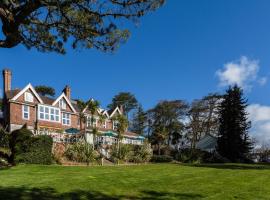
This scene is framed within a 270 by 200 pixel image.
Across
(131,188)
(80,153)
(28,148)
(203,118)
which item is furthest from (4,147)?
(203,118)

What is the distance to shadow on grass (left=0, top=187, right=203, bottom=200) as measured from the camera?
10.9 m

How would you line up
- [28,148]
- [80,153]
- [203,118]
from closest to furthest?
[28,148], [80,153], [203,118]

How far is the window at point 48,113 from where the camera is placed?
44500 millimetres

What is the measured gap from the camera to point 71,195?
11.2 meters

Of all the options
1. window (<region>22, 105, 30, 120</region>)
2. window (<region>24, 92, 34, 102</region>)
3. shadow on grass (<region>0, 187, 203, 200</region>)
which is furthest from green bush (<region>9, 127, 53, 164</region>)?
window (<region>24, 92, 34, 102</region>)

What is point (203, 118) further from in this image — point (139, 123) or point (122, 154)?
point (122, 154)

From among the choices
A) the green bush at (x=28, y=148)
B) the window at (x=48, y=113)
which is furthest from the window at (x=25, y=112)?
the green bush at (x=28, y=148)

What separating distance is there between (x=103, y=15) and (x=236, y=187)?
801 centimetres

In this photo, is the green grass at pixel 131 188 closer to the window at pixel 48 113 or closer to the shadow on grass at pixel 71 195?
the shadow on grass at pixel 71 195

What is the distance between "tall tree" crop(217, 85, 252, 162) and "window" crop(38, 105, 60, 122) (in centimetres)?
2096

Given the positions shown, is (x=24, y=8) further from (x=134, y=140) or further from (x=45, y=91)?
(x=45, y=91)

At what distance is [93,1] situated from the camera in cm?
783

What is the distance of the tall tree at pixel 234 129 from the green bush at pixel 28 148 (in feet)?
90.9

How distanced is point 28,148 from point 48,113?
69.9 ft
